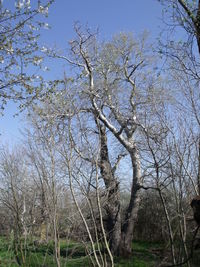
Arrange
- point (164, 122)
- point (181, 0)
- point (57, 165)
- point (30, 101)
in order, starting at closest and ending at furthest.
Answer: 1. point (181, 0)
2. point (30, 101)
3. point (57, 165)
4. point (164, 122)

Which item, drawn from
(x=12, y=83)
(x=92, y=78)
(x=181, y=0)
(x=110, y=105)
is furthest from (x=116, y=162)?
(x=181, y=0)

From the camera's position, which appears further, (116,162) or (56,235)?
(116,162)

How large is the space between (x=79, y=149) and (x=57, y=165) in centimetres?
75

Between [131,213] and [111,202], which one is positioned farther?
[131,213]

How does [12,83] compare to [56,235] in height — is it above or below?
above

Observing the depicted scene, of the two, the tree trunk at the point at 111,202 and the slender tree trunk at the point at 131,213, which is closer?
the tree trunk at the point at 111,202

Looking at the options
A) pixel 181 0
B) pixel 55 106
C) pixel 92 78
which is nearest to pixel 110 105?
pixel 92 78

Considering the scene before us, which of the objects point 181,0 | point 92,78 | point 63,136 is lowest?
point 63,136

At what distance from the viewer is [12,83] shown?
20.4ft

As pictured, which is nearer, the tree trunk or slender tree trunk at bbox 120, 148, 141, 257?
the tree trunk

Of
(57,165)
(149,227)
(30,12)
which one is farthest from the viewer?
(149,227)

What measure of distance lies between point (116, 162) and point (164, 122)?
242 inches

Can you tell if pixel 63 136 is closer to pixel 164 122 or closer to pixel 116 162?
pixel 164 122

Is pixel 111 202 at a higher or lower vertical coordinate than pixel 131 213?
higher
